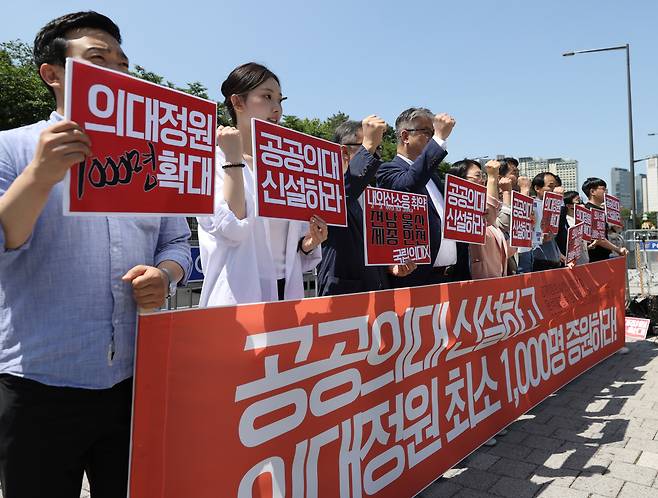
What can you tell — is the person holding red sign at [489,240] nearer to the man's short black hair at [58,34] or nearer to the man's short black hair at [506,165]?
the man's short black hair at [506,165]

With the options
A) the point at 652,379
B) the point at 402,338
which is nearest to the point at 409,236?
the point at 402,338

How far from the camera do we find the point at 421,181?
3.25 metres

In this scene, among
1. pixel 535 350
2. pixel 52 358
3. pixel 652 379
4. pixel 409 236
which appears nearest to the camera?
pixel 52 358

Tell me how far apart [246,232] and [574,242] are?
443cm

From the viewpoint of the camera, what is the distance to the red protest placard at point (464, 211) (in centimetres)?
343

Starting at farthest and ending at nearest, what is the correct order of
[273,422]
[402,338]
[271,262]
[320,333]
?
[402,338] → [271,262] → [320,333] → [273,422]

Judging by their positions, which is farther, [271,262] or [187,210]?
[271,262]

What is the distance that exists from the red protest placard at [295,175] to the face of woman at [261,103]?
A: 160 millimetres

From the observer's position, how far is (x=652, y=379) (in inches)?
189

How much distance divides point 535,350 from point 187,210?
10.6 ft

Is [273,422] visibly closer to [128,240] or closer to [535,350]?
[128,240]

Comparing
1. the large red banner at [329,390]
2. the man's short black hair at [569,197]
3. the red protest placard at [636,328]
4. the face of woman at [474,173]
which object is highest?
the man's short black hair at [569,197]

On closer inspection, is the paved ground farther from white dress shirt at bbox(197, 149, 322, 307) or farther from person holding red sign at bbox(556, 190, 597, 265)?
person holding red sign at bbox(556, 190, 597, 265)

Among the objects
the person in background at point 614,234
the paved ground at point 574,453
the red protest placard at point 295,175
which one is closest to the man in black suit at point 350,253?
the red protest placard at point 295,175
